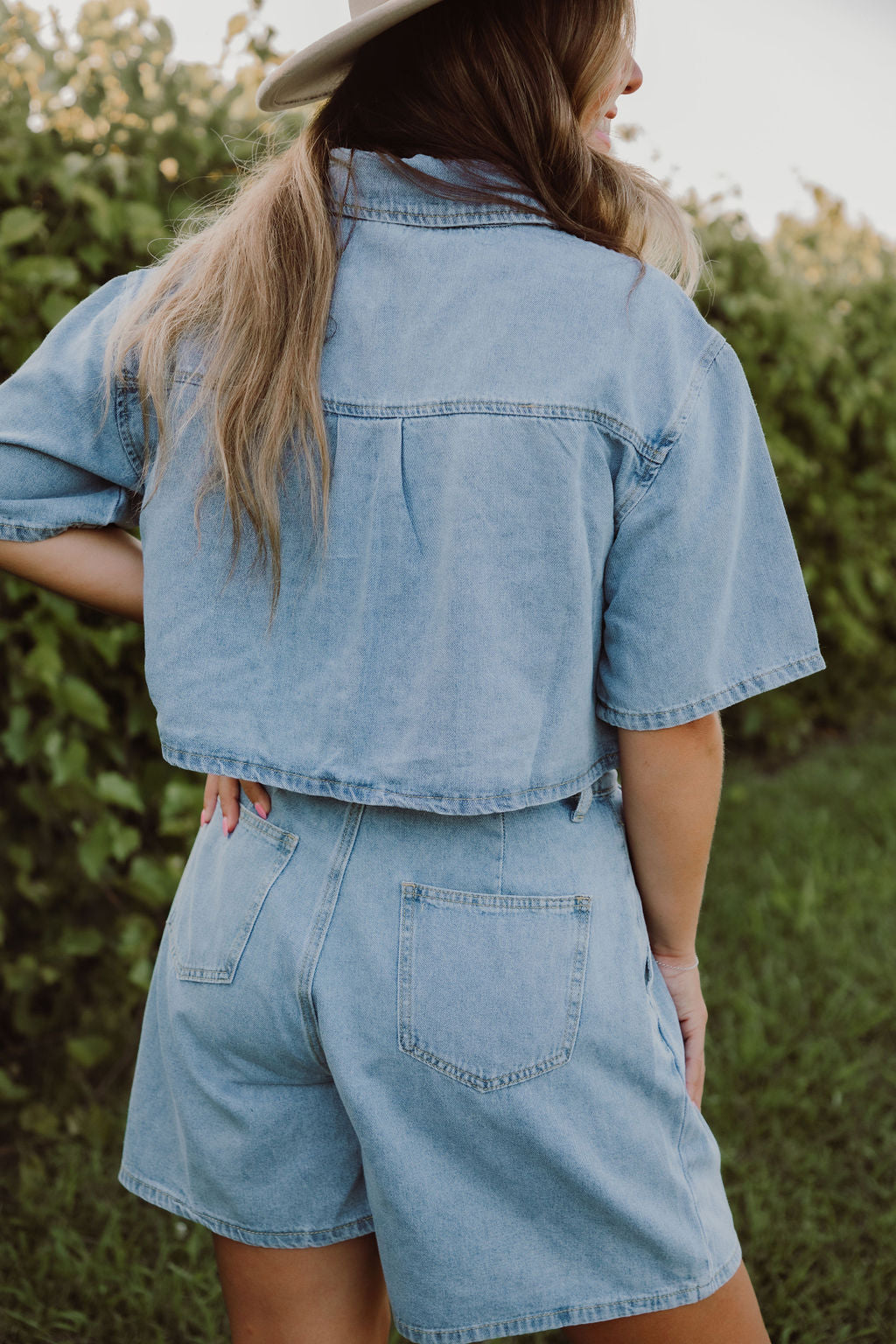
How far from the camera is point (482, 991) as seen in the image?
3.58 ft

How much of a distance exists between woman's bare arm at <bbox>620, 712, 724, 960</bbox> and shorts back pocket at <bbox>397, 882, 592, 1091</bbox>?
19 centimetres

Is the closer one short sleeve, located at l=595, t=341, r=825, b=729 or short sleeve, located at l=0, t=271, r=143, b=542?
short sleeve, located at l=595, t=341, r=825, b=729

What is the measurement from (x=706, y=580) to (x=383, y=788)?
37cm

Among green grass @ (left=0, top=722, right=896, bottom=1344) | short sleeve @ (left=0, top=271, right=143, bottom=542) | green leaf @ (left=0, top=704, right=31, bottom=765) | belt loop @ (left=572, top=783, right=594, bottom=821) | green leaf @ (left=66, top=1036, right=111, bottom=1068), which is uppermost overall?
short sleeve @ (left=0, top=271, right=143, bottom=542)

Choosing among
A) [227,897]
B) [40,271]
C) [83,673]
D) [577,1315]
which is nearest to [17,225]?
[40,271]

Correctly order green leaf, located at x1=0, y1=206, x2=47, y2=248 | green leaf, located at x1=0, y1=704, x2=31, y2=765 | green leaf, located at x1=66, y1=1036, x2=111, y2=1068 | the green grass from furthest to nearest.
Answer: green leaf, located at x1=66, y1=1036, x2=111, y2=1068 → green leaf, located at x1=0, y1=704, x2=31, y2=765 → green leaf, located at x1=0, y1=206, x2=47, y2=248 → the green grass

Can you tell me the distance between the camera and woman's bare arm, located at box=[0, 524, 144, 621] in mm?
1340

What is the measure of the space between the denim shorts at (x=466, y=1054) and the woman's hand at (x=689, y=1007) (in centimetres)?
8

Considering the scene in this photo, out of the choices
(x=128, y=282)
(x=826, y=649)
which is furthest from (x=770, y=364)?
(x=128, y=282)

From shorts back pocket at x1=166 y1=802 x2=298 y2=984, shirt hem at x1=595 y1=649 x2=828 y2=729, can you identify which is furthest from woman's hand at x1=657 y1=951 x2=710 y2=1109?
shorts back pocket at x1=166 y1=802 x2=298 y2=984

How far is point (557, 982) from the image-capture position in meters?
1.10

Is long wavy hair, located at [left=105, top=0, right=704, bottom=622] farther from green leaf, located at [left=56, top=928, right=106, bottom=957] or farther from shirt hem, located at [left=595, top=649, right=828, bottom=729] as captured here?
green leaf, located at [left=56, top=928, right=106, bottom=957]

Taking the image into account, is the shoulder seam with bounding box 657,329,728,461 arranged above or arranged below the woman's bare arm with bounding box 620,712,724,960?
above

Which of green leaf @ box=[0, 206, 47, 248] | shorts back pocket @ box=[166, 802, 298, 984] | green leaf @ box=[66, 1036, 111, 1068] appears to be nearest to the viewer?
shorts back pocket @ box=[166, 802, 298, 984]
